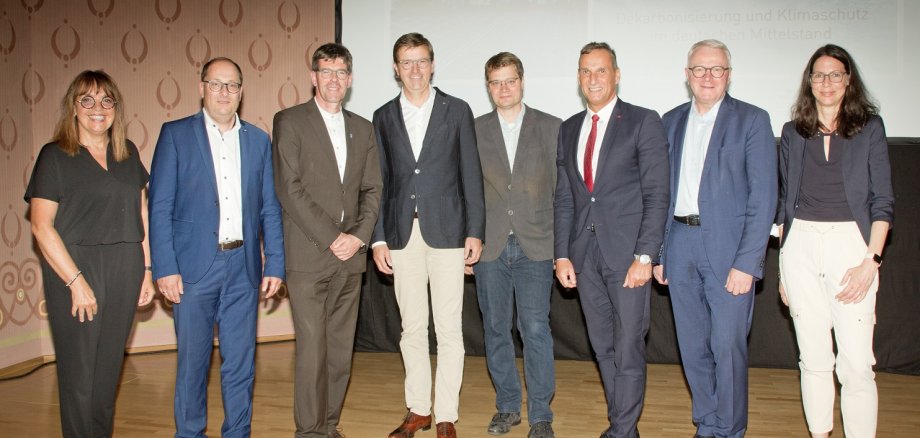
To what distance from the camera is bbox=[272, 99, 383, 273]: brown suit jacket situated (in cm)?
330

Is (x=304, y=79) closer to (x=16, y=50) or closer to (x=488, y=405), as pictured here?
(x=16, y=50)

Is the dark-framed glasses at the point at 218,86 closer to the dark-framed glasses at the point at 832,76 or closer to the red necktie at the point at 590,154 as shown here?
the red necktie at the point at 590,154

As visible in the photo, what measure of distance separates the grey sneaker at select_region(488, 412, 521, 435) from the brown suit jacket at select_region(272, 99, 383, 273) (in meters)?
1.10

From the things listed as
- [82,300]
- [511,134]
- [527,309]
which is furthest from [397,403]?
[82,300]

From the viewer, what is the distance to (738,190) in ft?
10.4

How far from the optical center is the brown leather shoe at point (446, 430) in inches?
139

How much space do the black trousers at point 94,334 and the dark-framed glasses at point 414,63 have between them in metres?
1.42

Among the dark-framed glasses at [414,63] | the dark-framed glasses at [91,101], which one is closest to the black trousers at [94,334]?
the dark-framed glasses at [91,101]

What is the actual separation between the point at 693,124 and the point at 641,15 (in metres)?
1.86

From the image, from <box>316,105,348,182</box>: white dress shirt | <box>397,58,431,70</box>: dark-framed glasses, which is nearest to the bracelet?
<box>316,105,348,182</box>: white dress shirt

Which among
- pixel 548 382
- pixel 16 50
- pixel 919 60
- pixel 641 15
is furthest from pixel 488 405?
pixel 16 50

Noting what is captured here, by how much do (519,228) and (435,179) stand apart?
0.48m

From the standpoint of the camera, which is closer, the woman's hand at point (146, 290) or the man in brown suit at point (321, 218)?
the woman's hand at point (146, 290)

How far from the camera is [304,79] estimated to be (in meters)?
5.84
